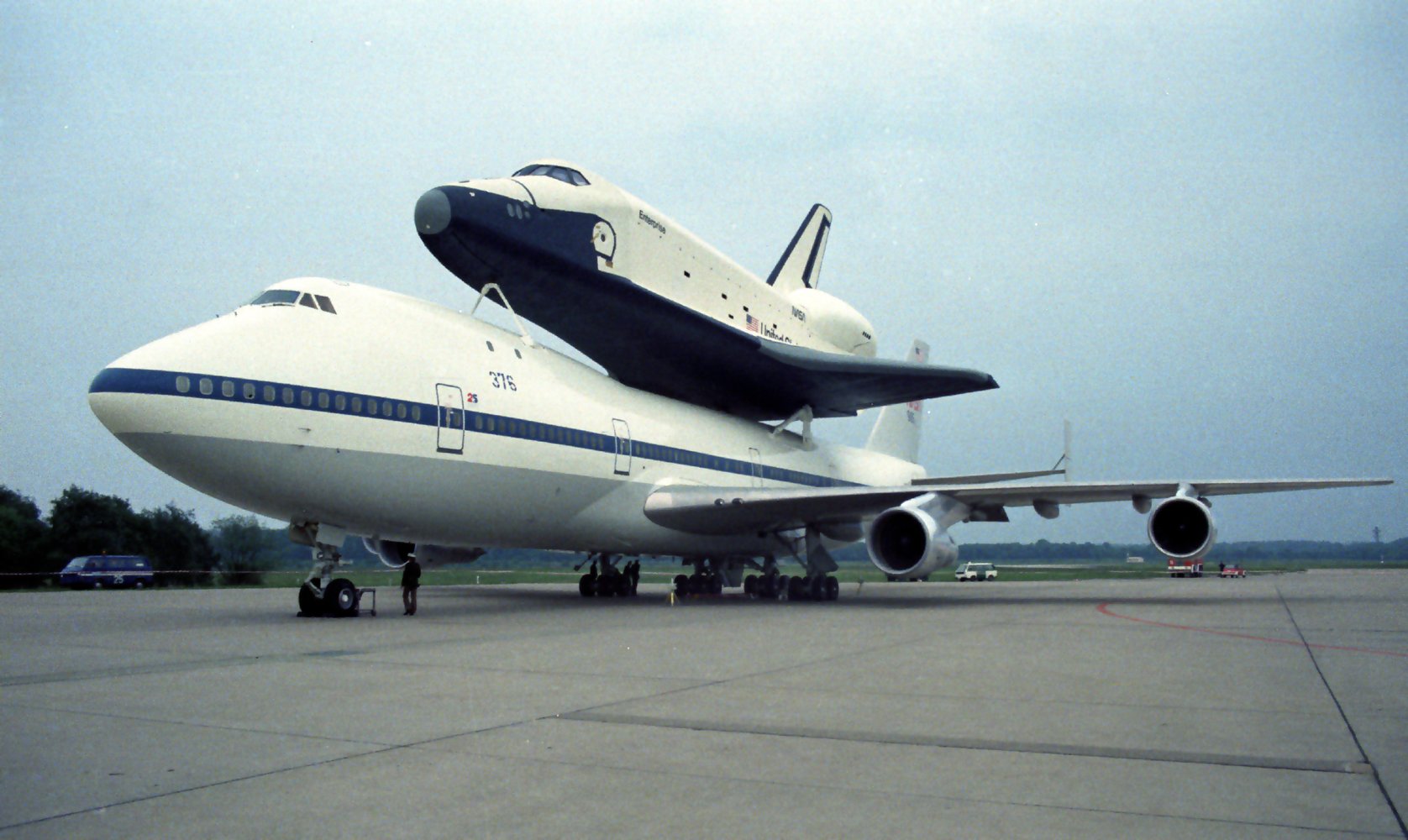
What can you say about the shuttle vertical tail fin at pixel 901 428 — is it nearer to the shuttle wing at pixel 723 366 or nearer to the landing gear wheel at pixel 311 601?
the shuttle wing at pixel 723 366

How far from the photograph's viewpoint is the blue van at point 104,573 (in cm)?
2656

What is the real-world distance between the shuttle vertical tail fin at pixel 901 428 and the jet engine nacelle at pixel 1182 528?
1332 centimetres

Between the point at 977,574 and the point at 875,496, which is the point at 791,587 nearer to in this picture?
the point at 875,496

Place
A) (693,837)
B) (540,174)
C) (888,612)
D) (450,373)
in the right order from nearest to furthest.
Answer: (693,837)
(450,373)
(888,612)
(540,174)

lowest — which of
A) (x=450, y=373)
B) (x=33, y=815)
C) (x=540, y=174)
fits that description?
(x=33, y=815)

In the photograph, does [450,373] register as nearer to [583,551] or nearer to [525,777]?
[583,551]

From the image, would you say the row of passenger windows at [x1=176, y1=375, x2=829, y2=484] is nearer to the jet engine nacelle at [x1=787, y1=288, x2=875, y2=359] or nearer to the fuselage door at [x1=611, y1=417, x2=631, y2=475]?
the fuselage door at [x1=611, y1=417, x2=631, y2=475]

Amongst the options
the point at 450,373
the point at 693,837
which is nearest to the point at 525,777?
the point at 693,837

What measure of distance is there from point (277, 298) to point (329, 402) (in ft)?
5.52

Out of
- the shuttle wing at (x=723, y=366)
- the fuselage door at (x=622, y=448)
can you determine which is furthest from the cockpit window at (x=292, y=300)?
the shuttle wing at (x=723, y=366)

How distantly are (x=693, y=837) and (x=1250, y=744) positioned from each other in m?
3.35

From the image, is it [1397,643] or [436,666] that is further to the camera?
[1397,643]

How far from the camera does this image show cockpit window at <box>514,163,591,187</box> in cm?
1823

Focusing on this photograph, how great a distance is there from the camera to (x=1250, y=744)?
5.22m
